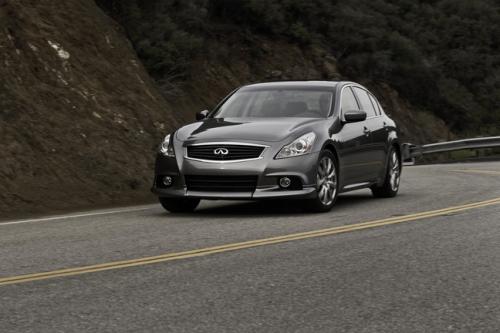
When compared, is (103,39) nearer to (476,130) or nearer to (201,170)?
(201,170)

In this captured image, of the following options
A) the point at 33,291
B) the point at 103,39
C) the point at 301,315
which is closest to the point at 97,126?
the point at 103,39

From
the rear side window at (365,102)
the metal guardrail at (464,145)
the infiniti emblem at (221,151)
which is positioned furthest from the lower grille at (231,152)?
the metal guardrail at (464,145)

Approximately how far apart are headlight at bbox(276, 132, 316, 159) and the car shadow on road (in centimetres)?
66

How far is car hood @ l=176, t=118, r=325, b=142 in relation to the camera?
12055 mm

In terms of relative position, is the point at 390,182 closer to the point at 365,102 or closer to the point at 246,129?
the point at 365,102

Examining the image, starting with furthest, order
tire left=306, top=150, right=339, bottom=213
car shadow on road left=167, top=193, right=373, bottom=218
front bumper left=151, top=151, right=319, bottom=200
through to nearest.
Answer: car shadow on road left=167, top=193, right=373, bottom=218
tire left=306, top=150, right=339, bottom=213
front bumper left=151, top=151, right=319, bottom=200

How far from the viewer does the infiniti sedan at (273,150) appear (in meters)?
11.8

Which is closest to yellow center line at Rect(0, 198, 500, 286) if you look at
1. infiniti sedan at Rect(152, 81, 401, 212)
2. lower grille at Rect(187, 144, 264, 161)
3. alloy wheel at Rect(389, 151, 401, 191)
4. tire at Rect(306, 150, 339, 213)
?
tire at Rect(306, 150, 339, 213)

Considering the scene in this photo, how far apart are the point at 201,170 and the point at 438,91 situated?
29393mm

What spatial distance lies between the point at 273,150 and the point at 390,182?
3593mm

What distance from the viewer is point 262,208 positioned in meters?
13.2

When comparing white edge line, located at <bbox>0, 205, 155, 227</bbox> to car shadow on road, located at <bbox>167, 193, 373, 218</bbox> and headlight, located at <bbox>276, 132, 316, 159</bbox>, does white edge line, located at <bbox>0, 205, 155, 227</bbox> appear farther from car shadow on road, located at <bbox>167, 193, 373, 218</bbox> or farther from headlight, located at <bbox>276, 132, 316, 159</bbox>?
headlight, located at <bbox>276, 132, 316, 159</bbox>

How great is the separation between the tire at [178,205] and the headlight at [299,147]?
1406mm

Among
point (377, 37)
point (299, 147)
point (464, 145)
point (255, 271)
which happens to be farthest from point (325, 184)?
point (377, 37)
